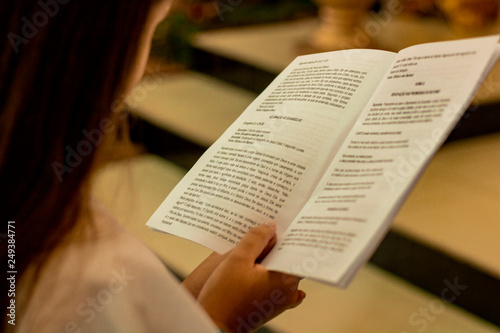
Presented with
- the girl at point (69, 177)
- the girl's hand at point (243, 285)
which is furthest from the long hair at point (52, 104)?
the girl's hand at point (243, 285)

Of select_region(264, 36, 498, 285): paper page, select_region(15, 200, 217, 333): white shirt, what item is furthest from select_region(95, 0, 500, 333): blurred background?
select_region(264, 36, 498, 285): paper page

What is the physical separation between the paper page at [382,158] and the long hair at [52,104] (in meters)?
0.26

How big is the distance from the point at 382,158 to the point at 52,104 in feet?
1.22

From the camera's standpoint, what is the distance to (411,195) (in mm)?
1843

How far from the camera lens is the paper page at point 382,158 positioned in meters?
0.64

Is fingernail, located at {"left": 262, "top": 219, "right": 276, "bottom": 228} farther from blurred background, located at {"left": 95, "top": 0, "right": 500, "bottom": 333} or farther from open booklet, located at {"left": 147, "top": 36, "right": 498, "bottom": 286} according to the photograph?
blurred background, located at {"left": 95, "top": 0, "right": 500, "bottom": 333}

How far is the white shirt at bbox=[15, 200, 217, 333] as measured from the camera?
507mm

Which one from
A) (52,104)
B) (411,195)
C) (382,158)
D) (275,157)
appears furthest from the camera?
(411,195)

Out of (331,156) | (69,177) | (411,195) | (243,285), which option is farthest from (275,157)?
(411,195)

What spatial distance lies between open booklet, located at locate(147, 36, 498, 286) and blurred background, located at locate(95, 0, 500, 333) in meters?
0.13

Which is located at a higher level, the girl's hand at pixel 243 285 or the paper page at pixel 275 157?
the paper page at pixel 275 157

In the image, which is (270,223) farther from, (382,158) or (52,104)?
(52,104)

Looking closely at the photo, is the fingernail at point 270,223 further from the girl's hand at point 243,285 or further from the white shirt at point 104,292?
the white shirt at point 104,292

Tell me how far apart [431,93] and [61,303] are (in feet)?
1.53
